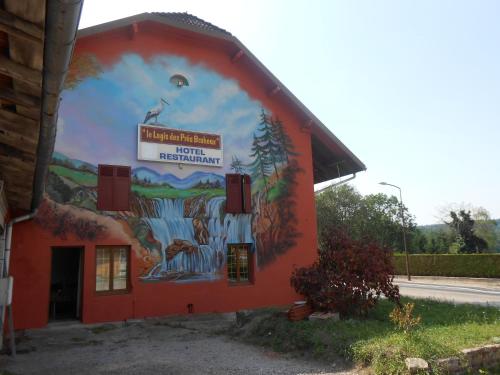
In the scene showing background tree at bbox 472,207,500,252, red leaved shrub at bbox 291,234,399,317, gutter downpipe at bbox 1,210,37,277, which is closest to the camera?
gutter downpipe at bbox 1,210,37,277

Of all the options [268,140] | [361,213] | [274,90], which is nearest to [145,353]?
[268,140]

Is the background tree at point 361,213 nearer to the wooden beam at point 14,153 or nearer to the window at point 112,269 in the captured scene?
the window at point 112,269

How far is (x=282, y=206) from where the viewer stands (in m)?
15.5

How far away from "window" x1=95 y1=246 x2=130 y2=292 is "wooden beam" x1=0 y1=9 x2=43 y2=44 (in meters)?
9.95

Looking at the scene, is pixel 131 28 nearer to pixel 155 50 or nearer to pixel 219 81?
pixel 155 50

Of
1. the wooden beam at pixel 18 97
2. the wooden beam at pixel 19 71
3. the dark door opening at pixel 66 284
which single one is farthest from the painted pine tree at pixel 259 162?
the wooden beam at pixel 19 71

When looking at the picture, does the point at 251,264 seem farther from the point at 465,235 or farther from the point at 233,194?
the point at 465,235

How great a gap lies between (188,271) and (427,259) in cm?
2757

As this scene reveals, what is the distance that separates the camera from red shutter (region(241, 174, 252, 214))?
14.7 m

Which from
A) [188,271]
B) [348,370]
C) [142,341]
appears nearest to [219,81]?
[188,271]

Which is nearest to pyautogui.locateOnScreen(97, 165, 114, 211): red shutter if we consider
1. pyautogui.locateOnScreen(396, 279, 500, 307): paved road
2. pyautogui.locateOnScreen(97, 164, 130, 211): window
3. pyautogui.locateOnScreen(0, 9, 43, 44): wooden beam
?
pyautogui.locateOnScreen(97, 164, 130, 211): window

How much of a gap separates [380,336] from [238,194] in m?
7.86

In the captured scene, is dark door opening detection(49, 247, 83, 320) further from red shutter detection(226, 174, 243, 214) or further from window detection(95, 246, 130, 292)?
red shutter detection(226, 174, 243, 214)

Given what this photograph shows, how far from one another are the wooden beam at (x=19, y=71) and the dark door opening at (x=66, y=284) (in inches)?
372
